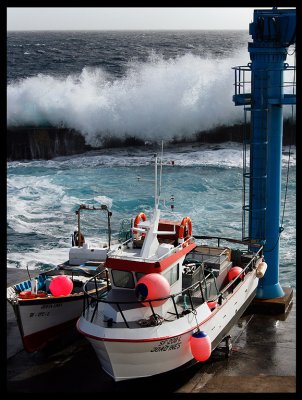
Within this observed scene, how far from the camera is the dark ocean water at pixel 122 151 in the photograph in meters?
21.5

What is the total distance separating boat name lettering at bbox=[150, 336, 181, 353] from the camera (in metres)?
9.90

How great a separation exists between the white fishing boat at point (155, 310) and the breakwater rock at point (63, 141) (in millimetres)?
25766

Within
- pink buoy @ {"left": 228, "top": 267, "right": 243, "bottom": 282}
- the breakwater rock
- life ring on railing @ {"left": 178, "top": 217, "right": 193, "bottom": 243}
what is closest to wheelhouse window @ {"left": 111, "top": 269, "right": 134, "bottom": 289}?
life ring on railing @ {"left": 178, "top": 217, "right": 193, "bottom": 243}

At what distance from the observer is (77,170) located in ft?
106

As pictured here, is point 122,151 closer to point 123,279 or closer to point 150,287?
point 123,279

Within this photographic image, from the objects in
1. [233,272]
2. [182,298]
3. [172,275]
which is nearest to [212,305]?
[182,298]

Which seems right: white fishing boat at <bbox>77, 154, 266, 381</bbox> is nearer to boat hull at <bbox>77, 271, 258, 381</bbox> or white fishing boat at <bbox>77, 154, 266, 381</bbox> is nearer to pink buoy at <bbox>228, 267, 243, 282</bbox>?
boat hull at <bbox>77, 271, 258, 381</bbox>

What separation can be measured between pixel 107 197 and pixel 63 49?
45281 millimetres

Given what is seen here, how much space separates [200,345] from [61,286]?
302cm

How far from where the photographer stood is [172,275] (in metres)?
10.8

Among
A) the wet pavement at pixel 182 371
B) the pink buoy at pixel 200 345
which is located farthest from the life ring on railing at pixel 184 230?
the wet pavement at pixel 182 371

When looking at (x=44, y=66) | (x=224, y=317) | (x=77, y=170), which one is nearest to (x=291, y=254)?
(x=224, y=317)

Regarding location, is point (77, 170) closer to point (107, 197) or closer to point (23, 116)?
point (107, 197)

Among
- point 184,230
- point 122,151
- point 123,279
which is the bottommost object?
point 123,279
